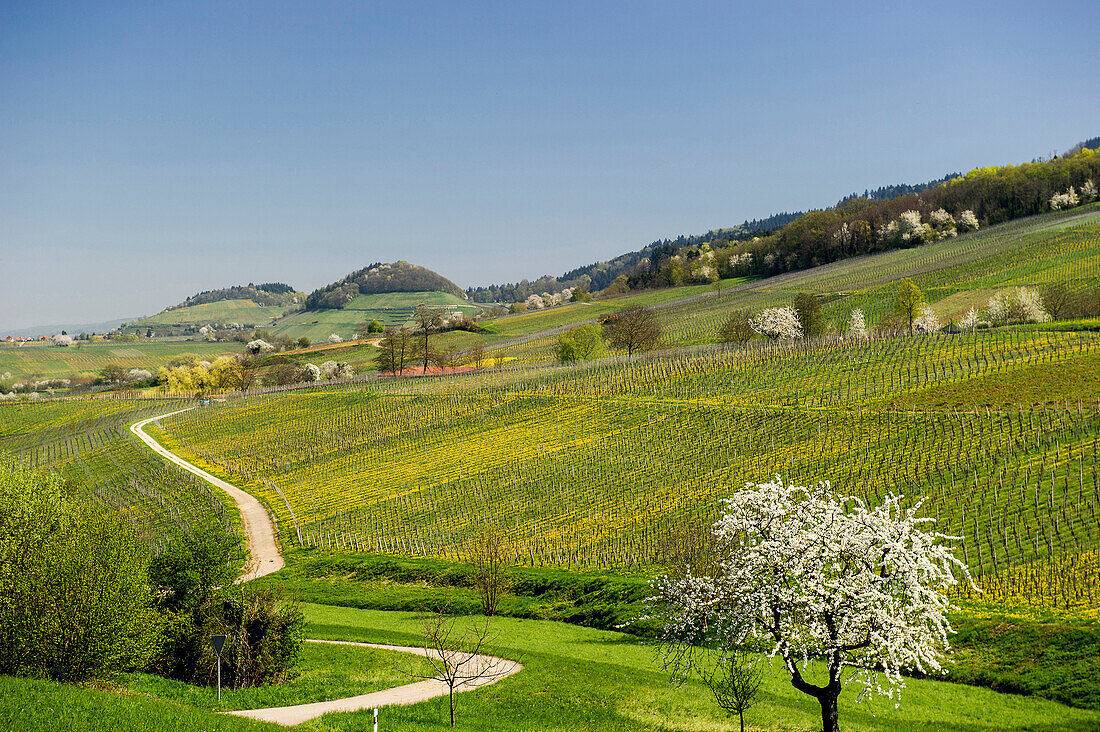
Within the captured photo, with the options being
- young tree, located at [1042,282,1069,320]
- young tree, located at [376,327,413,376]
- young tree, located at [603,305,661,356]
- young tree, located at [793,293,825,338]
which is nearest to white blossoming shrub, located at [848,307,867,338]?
young tree, located at [793,293,825,338]

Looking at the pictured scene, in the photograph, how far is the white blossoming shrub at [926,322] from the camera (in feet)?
307

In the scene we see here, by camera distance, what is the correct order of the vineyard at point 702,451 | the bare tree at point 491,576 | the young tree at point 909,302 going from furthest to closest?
1. the young tree at point 909,302
2. the vineyard at point 702,451
3. the bare tree at point 491,576

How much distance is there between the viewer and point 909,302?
96.7m

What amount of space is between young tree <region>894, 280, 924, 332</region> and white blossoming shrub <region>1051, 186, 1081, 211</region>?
255 feet

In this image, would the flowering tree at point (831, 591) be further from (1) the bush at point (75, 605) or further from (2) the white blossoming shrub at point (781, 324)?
(2) the white blossoming shrub at point (781, 324)

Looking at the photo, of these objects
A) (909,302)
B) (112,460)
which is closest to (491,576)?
(112,460)

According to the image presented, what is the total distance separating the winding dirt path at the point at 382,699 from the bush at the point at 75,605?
508 cm

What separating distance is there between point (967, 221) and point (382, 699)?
168665 millimetres

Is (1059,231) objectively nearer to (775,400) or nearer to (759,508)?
(775,400)

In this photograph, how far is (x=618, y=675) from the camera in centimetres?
2480

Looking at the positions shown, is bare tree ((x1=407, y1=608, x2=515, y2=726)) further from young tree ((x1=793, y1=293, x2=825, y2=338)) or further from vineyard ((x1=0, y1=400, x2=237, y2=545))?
young tree ((x1=793, y1=293, x2=825, y2=338))

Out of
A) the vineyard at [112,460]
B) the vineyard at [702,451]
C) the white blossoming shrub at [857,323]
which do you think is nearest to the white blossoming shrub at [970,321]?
the white blossoming shrub at [857,323]

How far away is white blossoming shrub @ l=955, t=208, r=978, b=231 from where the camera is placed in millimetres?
155250

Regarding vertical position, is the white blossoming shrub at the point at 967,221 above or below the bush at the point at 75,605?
above
